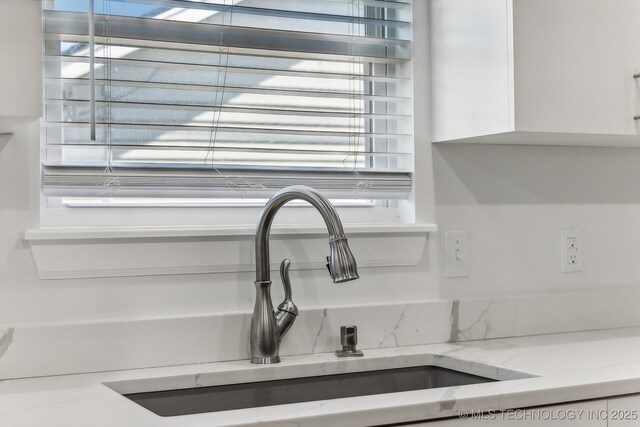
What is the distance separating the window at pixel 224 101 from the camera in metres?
1.65

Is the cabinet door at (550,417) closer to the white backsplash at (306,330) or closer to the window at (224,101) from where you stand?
the white backsplash at (306,330)

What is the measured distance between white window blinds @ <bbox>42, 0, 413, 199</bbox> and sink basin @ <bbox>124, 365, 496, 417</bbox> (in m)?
0.42

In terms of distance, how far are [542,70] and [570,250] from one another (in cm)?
61

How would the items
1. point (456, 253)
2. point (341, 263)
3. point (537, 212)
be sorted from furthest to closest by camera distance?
point (537, 212) → point (456, 253) → point (341, 263)

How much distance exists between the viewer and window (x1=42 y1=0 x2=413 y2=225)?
1653 millimetres

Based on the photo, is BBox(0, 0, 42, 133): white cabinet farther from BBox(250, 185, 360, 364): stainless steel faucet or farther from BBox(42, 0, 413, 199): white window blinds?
BBox(250, 185, 360, 364): stainless steel faucet

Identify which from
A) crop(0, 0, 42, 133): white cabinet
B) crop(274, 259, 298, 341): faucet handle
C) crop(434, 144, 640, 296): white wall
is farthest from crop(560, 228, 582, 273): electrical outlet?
crop(0, 0, 42, 133): white cabinet

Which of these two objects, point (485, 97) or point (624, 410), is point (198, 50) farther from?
point (624, 410)

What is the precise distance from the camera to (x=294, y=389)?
1643mm

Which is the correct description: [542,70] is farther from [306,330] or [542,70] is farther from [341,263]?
[306,330]

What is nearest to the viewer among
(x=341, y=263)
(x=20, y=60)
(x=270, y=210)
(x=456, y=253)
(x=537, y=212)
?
(x=20, y=60)

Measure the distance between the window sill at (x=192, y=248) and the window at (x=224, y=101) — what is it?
0.10m

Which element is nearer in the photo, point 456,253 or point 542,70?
point 542,70

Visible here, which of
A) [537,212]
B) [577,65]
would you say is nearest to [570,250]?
[537,212]
